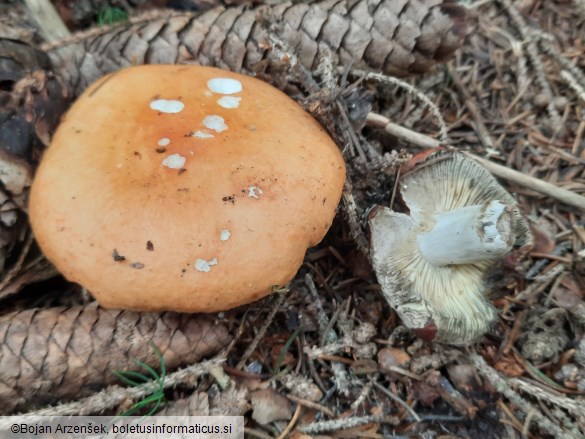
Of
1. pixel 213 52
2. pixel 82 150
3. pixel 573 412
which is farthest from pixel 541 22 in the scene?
pixel 82 150

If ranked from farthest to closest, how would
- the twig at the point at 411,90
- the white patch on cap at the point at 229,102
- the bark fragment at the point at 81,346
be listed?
→ the twig at the point at 411,90, the white patch on cap at the point at 229,102, the bark fragment at the point at 81,346

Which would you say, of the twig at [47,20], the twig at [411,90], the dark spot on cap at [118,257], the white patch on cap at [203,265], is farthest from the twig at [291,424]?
the twig at [47,20]

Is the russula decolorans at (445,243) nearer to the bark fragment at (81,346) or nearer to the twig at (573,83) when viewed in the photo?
the bark fragment at (81,346)

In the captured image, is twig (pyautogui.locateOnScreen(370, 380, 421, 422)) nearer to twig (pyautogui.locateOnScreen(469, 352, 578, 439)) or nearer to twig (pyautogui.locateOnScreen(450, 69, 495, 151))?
twig (pyautogui.locateOnScreen(469, 352, 578, 439))

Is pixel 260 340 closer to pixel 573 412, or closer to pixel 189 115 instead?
pixel 189 115

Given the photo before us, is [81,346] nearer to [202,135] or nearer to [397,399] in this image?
[202,135]

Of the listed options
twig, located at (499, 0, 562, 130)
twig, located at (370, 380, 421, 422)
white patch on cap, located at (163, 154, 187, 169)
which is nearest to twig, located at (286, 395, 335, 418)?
twig, located at (370, 380, 421, 422)

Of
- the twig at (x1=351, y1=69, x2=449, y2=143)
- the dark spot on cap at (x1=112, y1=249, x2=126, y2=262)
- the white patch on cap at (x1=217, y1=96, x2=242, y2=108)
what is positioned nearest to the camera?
the dark spot on cap at (x1=112, y1=249, x2=126, y2=262)
